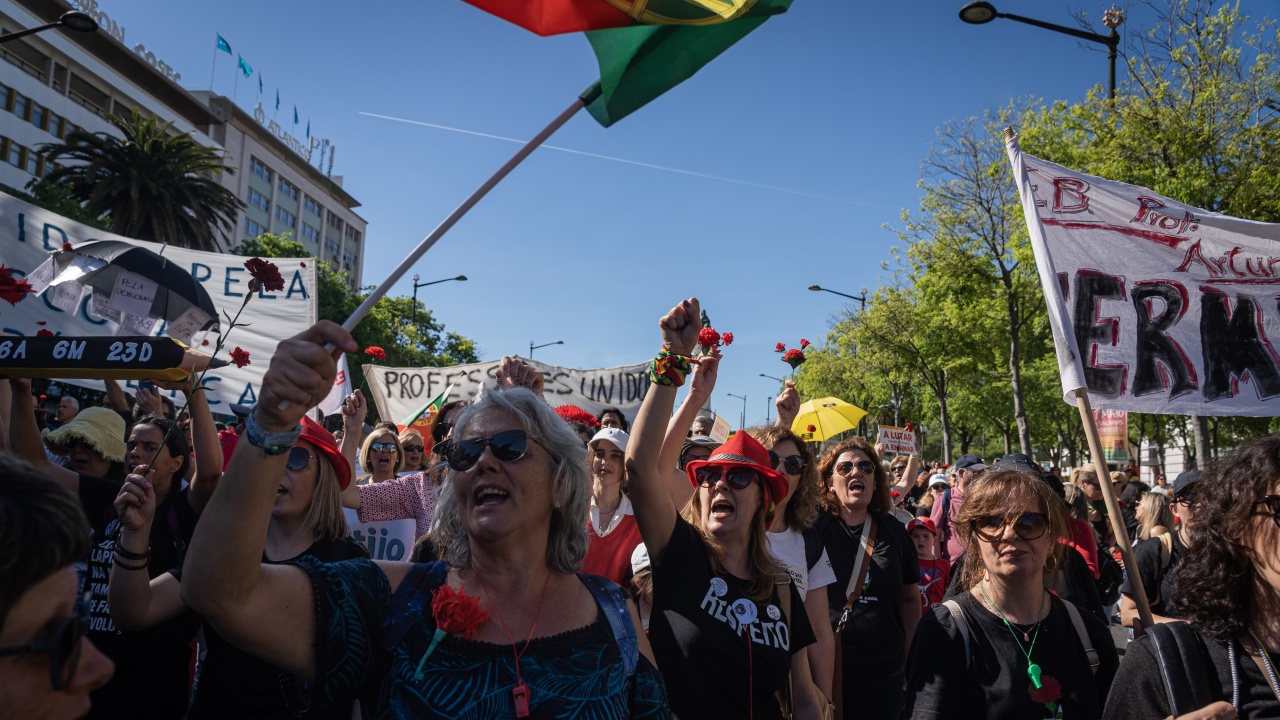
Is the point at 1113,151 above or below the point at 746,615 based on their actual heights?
above

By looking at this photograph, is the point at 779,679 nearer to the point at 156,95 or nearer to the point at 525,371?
the point at 525,371

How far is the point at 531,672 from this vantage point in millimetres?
2057

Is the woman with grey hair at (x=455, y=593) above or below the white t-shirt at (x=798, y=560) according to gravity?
above

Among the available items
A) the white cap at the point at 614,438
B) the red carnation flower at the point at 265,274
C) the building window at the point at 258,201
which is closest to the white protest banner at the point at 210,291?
the white cap at the point at 614,438

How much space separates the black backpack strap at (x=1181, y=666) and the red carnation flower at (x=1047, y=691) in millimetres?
643

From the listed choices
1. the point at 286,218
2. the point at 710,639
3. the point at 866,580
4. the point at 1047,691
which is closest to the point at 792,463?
the point at 866,580

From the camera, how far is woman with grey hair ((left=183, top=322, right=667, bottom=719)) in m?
1.58

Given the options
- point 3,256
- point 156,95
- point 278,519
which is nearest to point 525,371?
point 278,519

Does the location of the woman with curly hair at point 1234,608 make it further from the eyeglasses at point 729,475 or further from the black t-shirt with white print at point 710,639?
the eyeglasses at point 729,475

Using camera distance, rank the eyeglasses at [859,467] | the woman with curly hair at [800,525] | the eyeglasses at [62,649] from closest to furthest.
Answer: the eyeglasses at [62,649] → the woman with curly hair at [800,525] → the eyeglasses at [859,467]

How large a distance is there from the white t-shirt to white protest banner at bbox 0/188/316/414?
547cm

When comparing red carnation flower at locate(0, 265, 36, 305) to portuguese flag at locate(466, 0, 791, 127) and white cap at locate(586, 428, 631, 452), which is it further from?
white cap at locate(586, 428, 631, 452)

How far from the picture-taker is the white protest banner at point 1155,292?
4613mm

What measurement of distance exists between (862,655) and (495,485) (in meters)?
2.80
